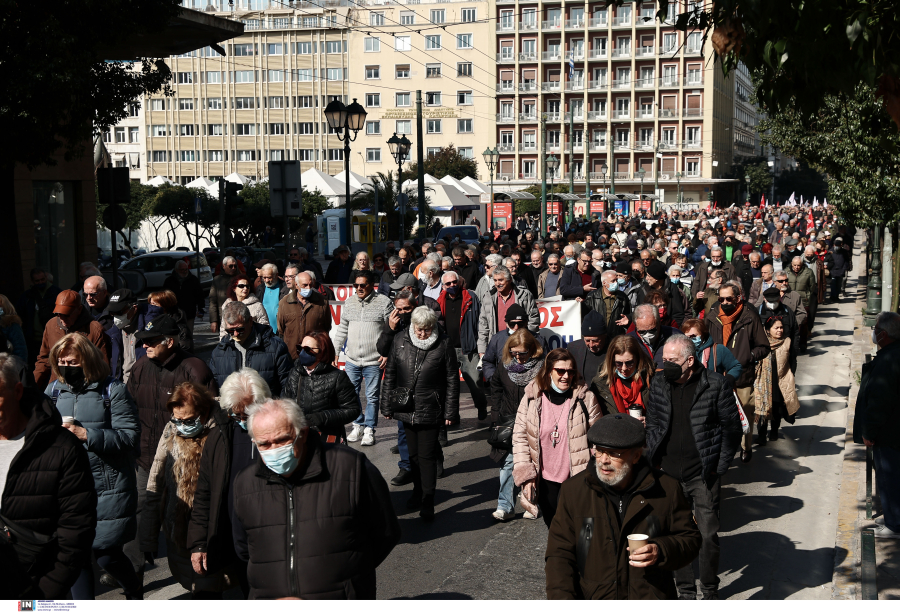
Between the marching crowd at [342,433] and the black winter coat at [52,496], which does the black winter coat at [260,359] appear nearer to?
the marching crowd at [342,433]

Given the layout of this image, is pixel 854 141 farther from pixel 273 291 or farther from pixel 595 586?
pixel 595 586

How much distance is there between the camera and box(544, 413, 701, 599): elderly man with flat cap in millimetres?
3885

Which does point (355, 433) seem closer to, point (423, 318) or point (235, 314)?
point (423, 318)

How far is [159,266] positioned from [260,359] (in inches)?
864

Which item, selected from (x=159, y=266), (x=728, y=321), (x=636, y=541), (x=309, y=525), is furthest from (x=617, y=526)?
(x=159, y=266)

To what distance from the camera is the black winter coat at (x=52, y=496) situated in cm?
426

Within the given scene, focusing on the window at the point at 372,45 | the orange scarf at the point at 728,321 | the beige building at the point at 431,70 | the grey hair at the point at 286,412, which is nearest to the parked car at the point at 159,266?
the orange scarf at the point at 728,321

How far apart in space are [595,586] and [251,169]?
304ft

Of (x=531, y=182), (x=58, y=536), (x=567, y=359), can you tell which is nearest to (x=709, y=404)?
(x=567, y=359)

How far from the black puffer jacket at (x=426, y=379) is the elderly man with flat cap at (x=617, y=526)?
12.7 feet

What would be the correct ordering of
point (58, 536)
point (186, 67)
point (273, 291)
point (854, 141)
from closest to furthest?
point (58, 536) → point (273, 291) → point (854, 141) → point (186, 67)

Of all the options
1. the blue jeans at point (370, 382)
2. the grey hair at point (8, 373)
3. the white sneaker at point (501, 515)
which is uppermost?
the grey hair at point (8, 373)

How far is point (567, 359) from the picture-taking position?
6066 millimetres

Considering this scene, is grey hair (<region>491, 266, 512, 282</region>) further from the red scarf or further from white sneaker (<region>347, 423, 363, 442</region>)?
the red scarf
